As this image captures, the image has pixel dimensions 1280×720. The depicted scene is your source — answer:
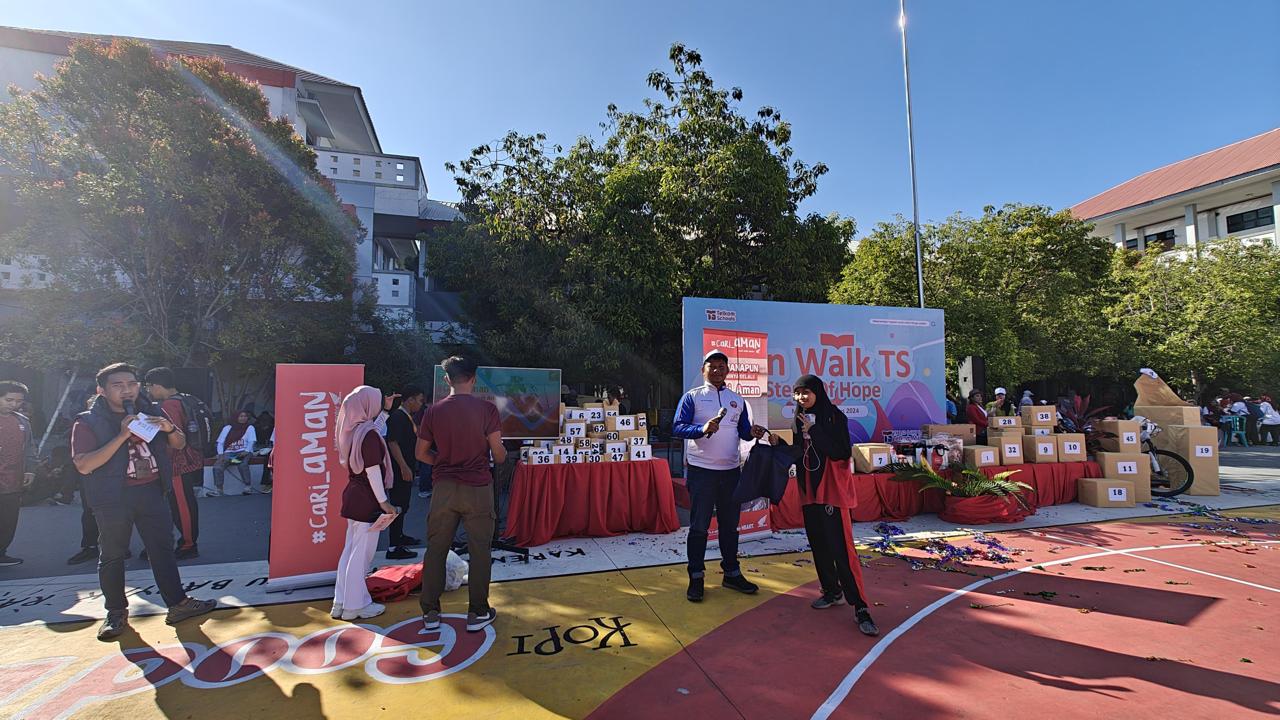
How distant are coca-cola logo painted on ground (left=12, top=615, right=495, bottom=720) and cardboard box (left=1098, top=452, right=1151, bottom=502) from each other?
8353mm

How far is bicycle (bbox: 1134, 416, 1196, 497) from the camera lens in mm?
7937

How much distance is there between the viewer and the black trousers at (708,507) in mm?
4180

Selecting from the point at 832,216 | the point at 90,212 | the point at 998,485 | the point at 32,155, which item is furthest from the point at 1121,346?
the point at 32,155

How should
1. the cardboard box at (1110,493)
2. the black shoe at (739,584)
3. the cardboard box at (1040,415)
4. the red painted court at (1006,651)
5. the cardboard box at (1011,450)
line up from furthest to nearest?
the cardboard box at (1040,415) < the cardboard box at (1110,493) < the cardboard box at (1011,450) < the black shoe at (739,584) < the red painted court at (1006,651)

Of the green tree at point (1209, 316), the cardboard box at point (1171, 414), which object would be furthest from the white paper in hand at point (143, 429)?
the green tree at point (1209, 316)

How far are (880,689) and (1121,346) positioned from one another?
71.1 ft

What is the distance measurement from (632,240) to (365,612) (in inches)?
374

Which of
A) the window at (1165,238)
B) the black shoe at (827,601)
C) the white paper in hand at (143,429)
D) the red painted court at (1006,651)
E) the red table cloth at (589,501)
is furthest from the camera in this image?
the window at (1165,238)

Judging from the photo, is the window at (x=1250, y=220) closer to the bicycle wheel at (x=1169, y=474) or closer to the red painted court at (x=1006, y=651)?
the bicycle wheel at (x=1169, y=474)

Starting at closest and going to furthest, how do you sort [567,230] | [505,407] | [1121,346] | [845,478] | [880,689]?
[880,689] → [845,478] → [505,407] → [567,230] → [1121,346]

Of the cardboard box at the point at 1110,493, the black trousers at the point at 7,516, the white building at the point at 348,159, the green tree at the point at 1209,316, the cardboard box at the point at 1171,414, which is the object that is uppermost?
the white building at the point at 348,159

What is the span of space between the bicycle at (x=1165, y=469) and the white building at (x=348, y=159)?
15702mm

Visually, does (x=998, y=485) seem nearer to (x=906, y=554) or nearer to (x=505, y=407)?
(x=906, y=554)

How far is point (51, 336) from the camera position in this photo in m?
10.7
